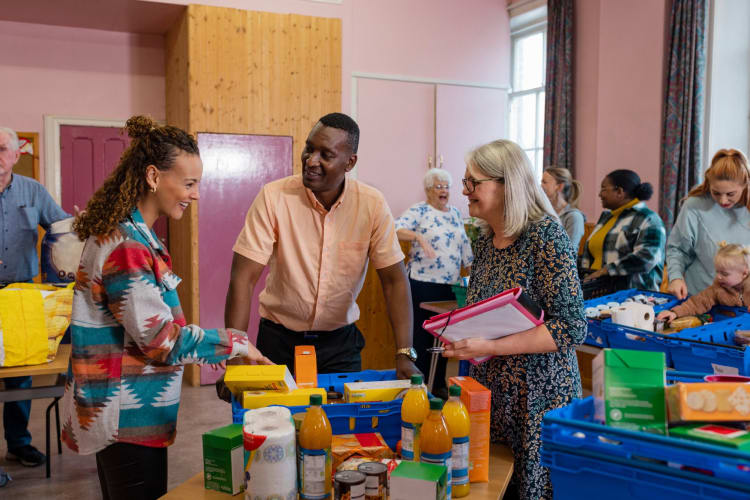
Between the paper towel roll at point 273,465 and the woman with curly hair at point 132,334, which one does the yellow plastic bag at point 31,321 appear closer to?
the woman with curly hair at point 132,334

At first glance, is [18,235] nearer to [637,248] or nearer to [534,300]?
[534,300]

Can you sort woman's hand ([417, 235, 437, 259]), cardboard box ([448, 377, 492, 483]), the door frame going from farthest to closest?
the door frame, woman's hand ([417, 235, 437, 259]), cardboard box ([448, 377, 492, 483])

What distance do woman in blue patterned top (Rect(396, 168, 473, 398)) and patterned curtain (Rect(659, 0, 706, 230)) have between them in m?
1.87

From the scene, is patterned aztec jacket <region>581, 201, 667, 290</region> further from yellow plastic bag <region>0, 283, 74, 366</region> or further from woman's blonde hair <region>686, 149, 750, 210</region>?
yellow plastic bag <region>0, 283, 74, 366</region>

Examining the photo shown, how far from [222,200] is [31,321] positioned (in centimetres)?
257

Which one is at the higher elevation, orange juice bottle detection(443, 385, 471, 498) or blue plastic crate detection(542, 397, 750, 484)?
blue plastic crate detection(542, 397, 750, 484)

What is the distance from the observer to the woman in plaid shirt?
3951 millimetres

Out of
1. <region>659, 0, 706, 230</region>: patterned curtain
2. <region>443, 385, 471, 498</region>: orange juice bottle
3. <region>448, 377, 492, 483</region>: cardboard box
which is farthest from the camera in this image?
<region>659, 0, 706, 230</region>: patterned curtain

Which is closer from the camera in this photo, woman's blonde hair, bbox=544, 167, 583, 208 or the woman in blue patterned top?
the woman in blue patterned top

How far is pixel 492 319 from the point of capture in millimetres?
1652

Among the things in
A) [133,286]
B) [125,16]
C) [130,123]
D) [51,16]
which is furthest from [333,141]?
[51,16]

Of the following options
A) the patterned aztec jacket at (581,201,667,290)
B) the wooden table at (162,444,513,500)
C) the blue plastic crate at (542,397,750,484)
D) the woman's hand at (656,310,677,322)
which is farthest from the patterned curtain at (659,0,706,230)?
the blue plastic crate at (542,397,750,484)

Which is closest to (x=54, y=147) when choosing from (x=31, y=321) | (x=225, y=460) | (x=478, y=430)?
(x=31, y=321)

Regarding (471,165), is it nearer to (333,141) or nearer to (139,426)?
(333,141)
